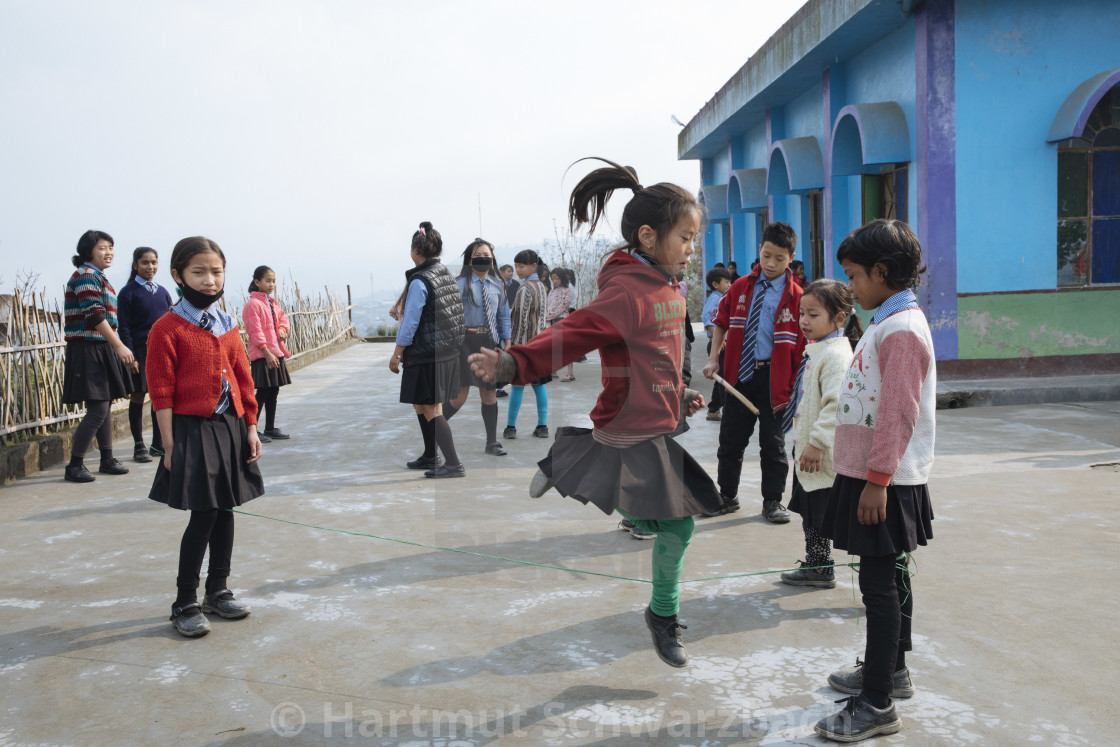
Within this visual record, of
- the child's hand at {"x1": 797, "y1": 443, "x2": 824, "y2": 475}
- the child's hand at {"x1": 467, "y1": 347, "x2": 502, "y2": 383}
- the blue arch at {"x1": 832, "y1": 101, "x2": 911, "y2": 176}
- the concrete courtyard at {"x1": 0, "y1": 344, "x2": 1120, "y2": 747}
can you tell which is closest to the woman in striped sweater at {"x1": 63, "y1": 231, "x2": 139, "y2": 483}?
the concrete courtyard at {"x1": 0, "y1": 344, "x2": 1120, "y2": 747}

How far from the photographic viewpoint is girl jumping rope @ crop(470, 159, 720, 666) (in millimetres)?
2652

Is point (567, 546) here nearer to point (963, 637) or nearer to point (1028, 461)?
point (963, 637)

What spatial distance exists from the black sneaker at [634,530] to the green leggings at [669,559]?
1.42 metres

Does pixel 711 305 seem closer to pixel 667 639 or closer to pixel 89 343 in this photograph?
pixel 89 343

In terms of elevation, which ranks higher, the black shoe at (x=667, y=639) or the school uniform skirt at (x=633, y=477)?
the school uniform skirt at (x=633, y=477)

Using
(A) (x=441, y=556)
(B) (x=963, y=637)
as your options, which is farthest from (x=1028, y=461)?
(A) (x=441, y=556)

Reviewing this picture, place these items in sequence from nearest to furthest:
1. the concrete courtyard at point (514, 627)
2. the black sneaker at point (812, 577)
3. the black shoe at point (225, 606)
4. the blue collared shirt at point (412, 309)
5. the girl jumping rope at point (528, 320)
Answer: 1. the concrete courtyard at point (514, 627)
2. the black shoe at point (225, 606)
3. the black sneaker at point (812, 577)
4. the blue collared shirt at point (412, 309)
5. the girl jumping rope at point (528, 320)

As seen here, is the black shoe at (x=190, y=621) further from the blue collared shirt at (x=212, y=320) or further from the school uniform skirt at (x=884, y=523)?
the school uniform skirt at (x=884, y=523)

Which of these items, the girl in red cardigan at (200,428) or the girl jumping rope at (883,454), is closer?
the girl jumping rope at (883,454)

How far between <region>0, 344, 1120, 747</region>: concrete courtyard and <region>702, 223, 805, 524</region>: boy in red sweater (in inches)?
10.5

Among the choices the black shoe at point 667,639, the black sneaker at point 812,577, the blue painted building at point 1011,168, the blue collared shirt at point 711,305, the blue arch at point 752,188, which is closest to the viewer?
the black shoe at point 667,639

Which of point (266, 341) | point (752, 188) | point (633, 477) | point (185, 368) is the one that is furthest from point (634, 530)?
point (752, 188)

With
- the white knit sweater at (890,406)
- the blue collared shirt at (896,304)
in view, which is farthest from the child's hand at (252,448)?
the blue collared shirt at (896,304)

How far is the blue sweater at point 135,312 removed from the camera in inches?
240
